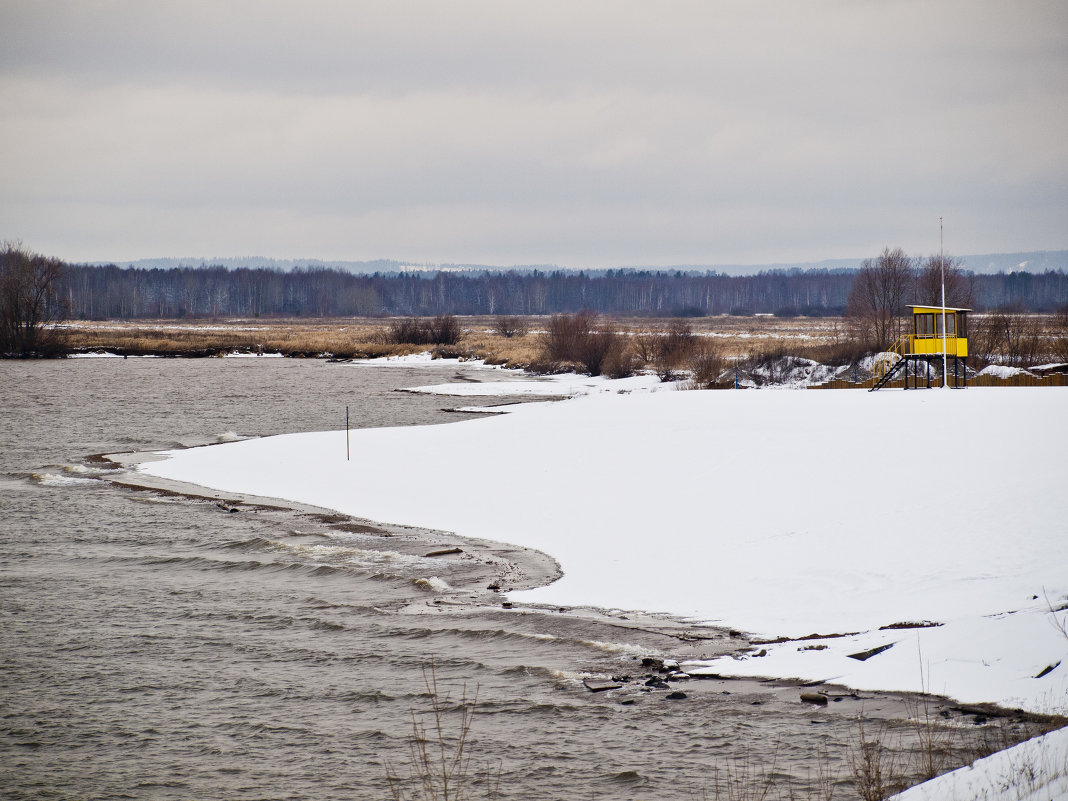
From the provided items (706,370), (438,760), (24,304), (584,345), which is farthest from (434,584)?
A: (24,304)

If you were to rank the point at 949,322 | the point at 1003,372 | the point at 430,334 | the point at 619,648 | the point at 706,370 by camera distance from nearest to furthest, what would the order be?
the point at 619,648 → the point at 949,322 → the point at 1003,372 → the point at 706,370 → the point at 430,334

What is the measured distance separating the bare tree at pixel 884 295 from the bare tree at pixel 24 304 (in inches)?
2405

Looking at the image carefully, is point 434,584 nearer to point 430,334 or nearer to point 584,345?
point 584,345

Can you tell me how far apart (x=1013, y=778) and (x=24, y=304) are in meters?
82.2

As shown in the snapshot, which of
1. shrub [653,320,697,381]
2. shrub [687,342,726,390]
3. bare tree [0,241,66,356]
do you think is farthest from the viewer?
bare tree [0,241,66,356]

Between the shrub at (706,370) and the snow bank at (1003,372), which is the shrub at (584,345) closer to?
the shrub at (706,370)

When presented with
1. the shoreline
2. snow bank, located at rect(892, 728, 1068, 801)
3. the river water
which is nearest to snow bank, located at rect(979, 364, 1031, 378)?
the shoreline

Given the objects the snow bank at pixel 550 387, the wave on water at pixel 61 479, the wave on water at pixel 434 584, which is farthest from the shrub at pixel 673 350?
the wave on water at pixel 434 584

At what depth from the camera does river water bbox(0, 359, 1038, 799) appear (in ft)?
26.9

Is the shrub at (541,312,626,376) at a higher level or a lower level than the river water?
higher

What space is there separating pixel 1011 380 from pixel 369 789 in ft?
114

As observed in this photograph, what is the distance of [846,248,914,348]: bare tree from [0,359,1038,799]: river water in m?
49.3

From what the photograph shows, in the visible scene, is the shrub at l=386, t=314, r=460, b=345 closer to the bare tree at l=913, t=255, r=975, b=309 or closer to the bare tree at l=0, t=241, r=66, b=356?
the bare tree at l=0, t=241, r=66, b=356

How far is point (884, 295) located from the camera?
200 feet
